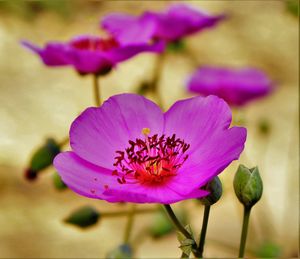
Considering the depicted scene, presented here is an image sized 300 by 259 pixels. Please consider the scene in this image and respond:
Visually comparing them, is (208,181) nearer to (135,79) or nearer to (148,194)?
(148,194)

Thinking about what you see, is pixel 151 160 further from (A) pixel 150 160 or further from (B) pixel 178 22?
(B) pixel 178 22

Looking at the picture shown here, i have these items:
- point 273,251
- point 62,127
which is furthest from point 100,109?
point 62,127

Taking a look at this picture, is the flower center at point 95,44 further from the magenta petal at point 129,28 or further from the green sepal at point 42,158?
the green sepal at point 42,158

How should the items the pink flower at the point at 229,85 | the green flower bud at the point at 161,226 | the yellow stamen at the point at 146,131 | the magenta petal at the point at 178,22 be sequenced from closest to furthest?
1. the yellow stamen at the point at 146,131
2. the magenta petal at the point at 178,22
3. the green flower bud at the point at 161,226
4. the pink flower at the point at 229,85

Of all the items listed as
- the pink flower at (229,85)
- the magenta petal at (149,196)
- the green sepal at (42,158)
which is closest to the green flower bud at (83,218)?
the green sepal at (42,158)

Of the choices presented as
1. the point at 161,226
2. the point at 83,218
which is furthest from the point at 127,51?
the point at 161,226

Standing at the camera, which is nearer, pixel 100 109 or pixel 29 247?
pixel 100 109

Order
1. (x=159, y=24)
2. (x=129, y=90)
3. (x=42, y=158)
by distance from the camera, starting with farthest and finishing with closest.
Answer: (x=129, y=90) → (x=159, y=24) → (x=42, y=158)
